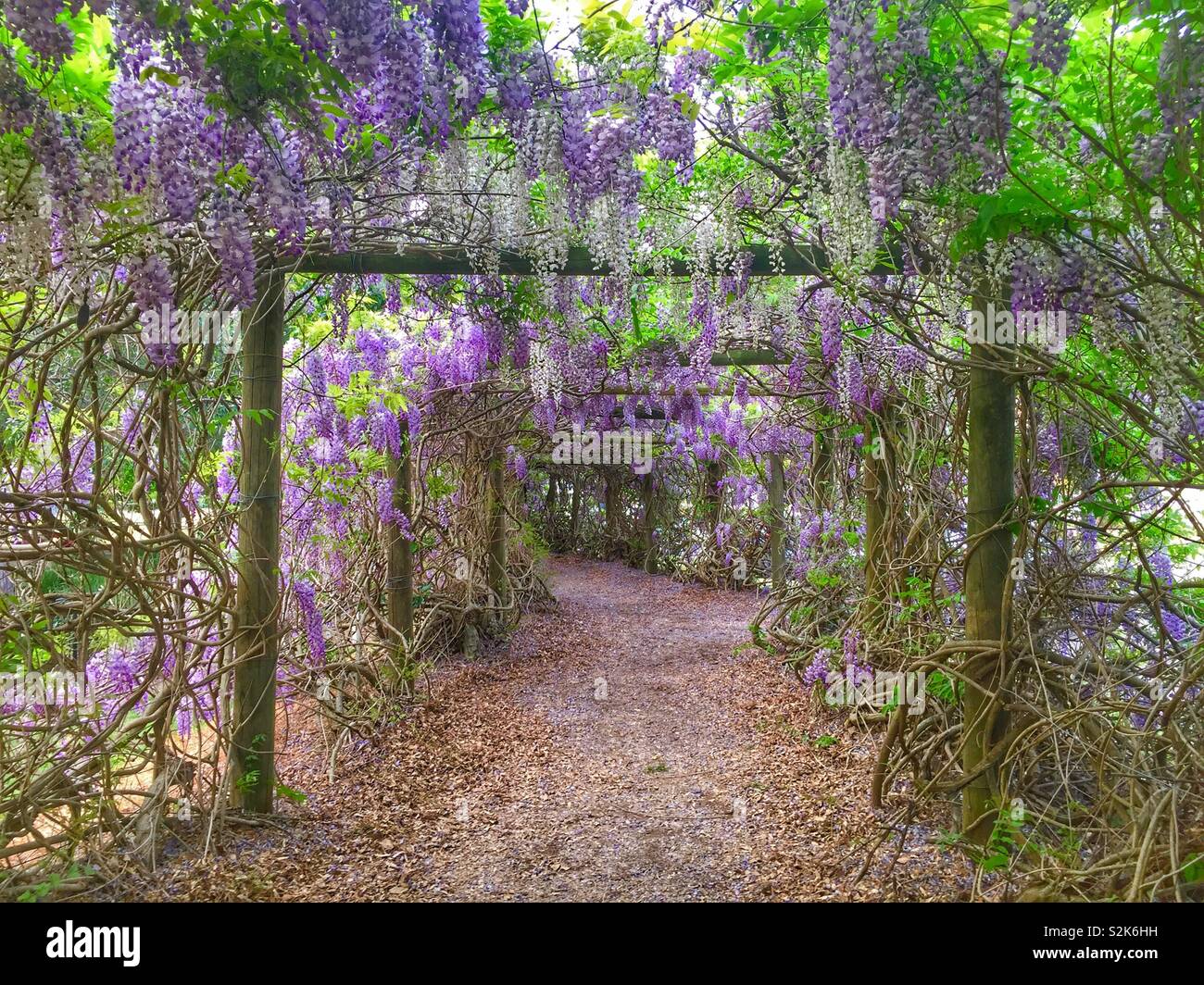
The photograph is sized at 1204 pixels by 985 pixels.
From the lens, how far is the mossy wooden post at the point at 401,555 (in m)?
5.16

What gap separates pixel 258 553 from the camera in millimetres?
3271

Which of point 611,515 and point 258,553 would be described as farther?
point 611,515

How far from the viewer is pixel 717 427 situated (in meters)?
9.91

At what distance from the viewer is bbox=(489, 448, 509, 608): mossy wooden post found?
22.3ft

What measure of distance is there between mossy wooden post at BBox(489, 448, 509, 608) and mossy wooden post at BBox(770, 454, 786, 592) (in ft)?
7.42

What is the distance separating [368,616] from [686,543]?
6.45 m

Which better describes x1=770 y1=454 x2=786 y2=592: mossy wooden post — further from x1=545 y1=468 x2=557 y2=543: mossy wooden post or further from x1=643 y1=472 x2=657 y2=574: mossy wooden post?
x1=545 y1=468 x2=557 y2=543: mossy wooden post

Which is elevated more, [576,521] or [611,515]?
[611,515]

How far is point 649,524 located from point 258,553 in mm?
8273

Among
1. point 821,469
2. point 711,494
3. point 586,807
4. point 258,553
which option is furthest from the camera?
point 711,494

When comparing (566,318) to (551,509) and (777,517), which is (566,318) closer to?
(777,517)

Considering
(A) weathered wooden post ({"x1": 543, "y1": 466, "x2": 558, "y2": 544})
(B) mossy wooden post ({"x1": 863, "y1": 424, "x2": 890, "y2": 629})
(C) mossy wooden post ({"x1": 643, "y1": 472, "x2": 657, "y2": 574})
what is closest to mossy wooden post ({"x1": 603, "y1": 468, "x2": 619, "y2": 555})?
(C) mossy wooden post ({"x1": 643, "y1": 472, "x2": 657, "y2": 574})

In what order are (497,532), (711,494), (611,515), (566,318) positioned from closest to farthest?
(566,318)
(497,532)
(711,494)
(611,515)

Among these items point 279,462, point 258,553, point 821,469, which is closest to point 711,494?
point 821,469
